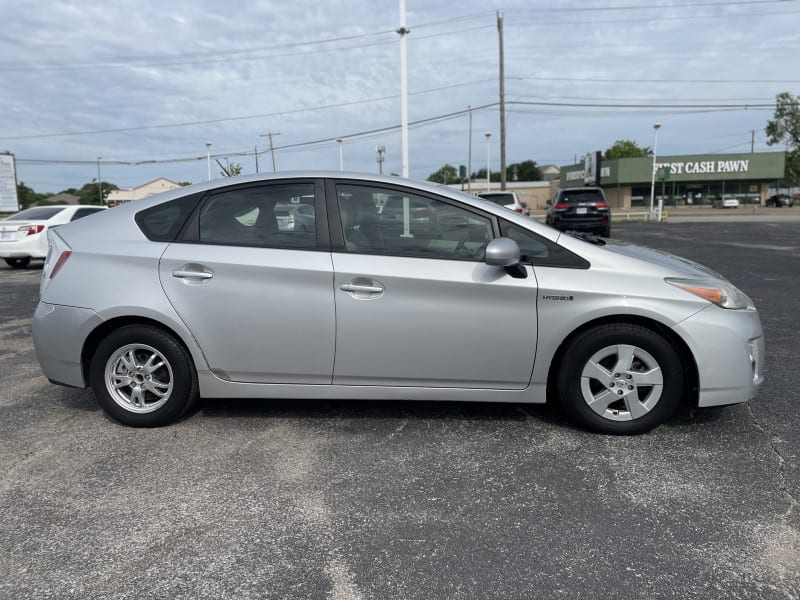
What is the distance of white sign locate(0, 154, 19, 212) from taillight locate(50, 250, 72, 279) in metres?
41.2

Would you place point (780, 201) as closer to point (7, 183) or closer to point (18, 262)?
point (7, 183)

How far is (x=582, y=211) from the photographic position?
1892 centimetres

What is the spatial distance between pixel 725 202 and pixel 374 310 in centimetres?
6611

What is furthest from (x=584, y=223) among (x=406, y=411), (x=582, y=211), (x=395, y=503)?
(x=395, y=503)

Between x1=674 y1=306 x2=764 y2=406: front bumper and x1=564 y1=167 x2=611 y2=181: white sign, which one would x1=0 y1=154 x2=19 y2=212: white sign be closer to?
x1=674 y1=306 x2=764 y2=406: front bumper

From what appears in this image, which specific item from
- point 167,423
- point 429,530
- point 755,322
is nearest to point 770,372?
point 755,322

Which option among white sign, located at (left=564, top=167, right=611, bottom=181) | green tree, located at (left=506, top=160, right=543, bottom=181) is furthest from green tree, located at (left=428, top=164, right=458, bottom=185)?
white sign, located at (left=564, top=167, right=611, bottom=181)

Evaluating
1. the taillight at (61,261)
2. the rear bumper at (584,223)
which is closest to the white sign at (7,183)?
the rear bumper at (584,223)

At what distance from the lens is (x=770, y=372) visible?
4.98 m

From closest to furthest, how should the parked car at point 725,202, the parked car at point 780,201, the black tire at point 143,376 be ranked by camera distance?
the black tire at point 143,376 < the parked car at point 725,202 < the parked car at point 780,201

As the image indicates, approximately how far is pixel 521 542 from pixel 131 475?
6.87 ft

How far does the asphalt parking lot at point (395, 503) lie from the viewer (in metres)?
2.41

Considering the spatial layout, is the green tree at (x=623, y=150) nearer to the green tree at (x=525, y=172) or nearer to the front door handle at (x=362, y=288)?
the green tree at (x=525, y=172)

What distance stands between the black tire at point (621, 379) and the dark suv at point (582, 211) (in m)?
15.8
